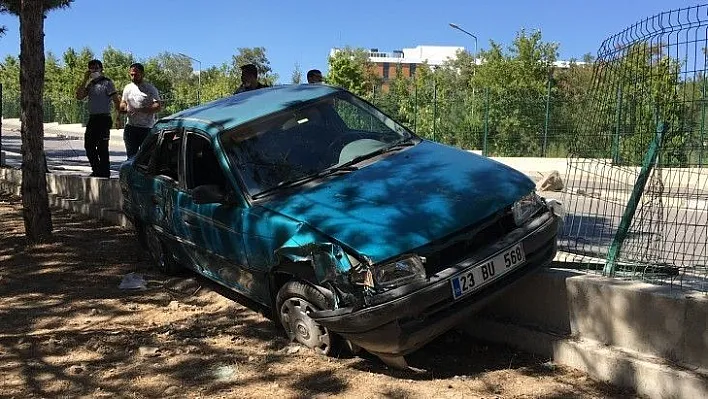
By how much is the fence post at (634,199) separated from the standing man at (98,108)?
712 cm

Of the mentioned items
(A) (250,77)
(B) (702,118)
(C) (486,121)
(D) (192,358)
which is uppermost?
(A) (250,77)

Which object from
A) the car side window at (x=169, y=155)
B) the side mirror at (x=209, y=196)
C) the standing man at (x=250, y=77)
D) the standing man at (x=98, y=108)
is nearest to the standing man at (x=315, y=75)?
the standing man at (x=250, y=77)

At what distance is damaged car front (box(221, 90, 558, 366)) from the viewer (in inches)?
141

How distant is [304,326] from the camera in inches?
162

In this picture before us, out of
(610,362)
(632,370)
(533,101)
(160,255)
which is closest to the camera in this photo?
A: (632,370)

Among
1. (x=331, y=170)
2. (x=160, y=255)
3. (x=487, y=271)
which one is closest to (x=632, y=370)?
(x=487, y=271)

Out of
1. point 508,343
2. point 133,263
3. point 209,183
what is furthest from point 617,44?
point 133,263

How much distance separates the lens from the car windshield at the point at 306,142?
182 inches

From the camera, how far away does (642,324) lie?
360 cm

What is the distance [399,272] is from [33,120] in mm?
5264

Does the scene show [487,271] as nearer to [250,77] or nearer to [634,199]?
[634,199]

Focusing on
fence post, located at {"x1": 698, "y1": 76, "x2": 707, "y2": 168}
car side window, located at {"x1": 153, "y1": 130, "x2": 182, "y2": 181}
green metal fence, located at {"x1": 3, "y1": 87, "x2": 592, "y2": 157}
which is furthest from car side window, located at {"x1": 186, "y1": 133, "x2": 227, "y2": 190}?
green metal fence, located at {"x1": 3, "y1": 87, "x2": 592, "y2": 157}

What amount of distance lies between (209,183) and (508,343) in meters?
2.49

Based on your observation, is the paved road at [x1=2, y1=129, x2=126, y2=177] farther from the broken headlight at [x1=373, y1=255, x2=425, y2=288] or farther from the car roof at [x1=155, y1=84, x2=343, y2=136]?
the broken headlight at [x1=373, y1=255, x2=425, y2=288]
